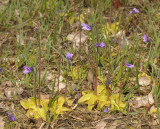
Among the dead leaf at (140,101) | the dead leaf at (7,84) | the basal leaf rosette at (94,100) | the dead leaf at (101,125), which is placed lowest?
the dead leaf at (101,125)

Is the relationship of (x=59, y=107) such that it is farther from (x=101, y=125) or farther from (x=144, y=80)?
(x=144, y=80)

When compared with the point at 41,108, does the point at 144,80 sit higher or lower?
higher

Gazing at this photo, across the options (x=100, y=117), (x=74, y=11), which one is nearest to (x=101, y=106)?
(x=100, y=117)

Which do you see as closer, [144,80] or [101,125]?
[101,125]

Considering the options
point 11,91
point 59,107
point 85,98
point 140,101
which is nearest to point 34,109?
point 59,107

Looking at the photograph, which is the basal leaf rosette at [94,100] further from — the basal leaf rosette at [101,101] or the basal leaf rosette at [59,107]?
the basal leaf rosette at [59,107]

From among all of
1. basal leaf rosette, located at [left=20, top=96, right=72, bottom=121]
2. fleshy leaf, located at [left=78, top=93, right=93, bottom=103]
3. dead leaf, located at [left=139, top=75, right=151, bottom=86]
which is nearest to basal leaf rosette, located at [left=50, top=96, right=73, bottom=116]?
basal leaf rosette, located at [left=20, top=96, right=72, bottom=121]

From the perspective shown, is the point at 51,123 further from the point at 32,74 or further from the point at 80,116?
the point at 32,74

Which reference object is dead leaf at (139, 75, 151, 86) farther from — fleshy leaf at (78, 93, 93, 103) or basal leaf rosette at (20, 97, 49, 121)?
basal leaf rosette at (20, 97, 49, 121)

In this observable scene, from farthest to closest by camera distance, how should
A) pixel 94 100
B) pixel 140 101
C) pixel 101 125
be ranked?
1. pixel 140 101
2. pixel 94 100
3. pixel 101 125

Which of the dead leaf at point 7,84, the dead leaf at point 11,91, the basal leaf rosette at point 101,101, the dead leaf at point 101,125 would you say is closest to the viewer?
the dead leaf at point 101,125


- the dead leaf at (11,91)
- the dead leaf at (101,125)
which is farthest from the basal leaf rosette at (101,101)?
the dead leaf at (11,91)
